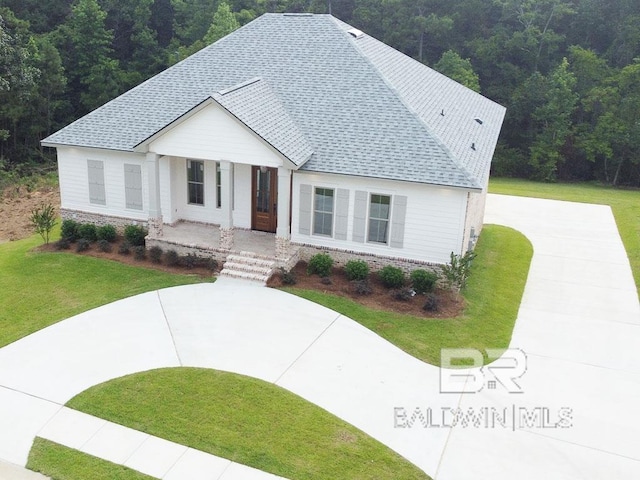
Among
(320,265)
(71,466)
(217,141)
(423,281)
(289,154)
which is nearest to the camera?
(71,466)

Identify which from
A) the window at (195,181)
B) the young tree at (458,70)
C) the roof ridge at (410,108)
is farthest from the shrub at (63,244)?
the young tree at (458,70)

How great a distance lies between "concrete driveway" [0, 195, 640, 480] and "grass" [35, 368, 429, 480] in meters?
0.28

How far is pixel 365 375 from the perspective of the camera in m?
12.6

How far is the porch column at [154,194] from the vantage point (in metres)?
17.8

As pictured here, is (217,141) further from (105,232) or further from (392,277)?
(392,277)

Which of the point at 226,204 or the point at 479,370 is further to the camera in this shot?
the point at 226,204

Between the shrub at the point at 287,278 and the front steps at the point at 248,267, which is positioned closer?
the shrub at the point at 287,278

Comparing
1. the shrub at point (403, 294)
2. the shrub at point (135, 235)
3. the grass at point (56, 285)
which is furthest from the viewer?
the shrub at point (135, 235)

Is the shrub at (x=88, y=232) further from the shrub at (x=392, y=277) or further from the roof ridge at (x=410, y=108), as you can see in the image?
the roof ridge at (x=410, y=108)

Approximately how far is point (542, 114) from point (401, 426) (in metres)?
34.5

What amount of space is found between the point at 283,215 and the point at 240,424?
764 centimetres

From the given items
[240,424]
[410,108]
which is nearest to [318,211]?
[410,108]

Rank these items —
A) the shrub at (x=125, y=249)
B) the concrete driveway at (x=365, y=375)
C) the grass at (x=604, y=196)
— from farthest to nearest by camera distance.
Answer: the grass at (x=604, y=196) → the shrub at (x=125, y=249) → the concrete driveway at (x=365, y=375)

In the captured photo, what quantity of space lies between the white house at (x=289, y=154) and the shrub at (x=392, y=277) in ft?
1.91
